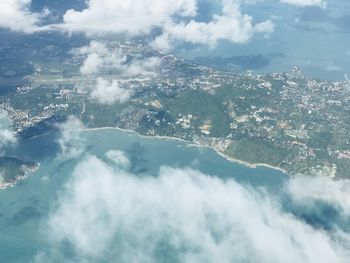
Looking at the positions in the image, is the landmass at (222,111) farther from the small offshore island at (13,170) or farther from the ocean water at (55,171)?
the small offshore island at (13,170)

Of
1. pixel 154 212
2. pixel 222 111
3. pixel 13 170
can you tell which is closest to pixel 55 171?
pixel 13 170

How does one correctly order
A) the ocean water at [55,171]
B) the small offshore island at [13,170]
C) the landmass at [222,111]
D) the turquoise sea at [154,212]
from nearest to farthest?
the turquoise sea at [154,212], the ocean water at [55,171], the small offshore island at [13,170], the landmass at [222,111]

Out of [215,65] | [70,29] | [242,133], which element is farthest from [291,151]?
[70,29]

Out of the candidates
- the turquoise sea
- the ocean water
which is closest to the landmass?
the ocean water

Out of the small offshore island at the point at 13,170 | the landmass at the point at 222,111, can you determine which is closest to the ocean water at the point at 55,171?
the small offshore island at the point at 13,170

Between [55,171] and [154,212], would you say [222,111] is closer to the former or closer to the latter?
[55,171]
